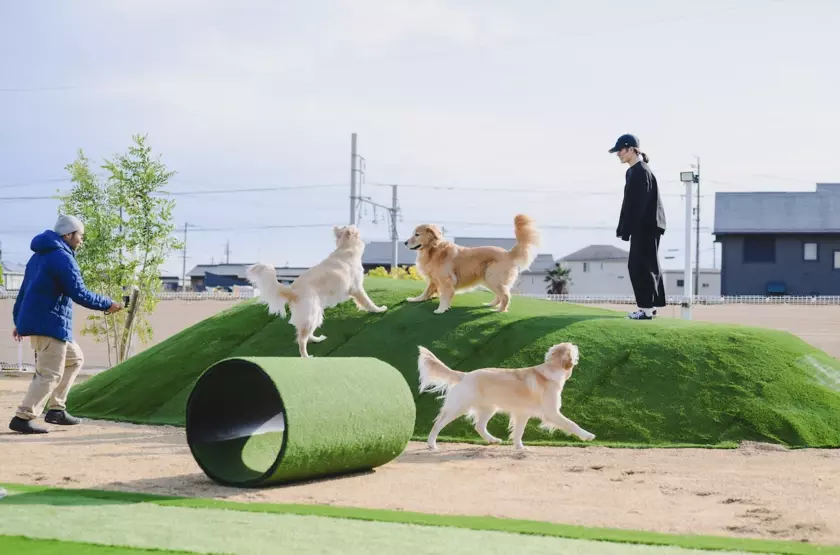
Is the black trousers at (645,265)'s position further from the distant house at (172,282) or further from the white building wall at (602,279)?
the distant house at (172,282)

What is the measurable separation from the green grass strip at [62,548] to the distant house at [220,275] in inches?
3202

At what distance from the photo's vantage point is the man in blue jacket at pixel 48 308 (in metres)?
10.7

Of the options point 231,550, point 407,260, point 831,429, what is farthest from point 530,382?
point 407,260

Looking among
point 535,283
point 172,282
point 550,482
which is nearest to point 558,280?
point 535,283

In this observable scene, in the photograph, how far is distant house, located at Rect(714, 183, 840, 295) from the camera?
47.7 metres

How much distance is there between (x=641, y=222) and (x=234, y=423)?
7010mm

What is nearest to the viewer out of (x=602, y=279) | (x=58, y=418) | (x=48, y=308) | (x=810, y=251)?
(x=48, y=308)

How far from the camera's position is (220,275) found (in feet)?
306

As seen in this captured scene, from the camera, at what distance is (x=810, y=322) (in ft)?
106

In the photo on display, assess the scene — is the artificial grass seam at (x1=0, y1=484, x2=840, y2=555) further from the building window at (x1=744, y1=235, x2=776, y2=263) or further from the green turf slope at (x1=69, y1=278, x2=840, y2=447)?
the building window at (x1=744, y1=235, x2=776, y2=263)

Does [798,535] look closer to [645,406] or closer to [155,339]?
[645,406]

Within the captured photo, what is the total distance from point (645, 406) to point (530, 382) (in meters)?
2.29

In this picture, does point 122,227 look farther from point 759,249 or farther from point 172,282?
point 172,282

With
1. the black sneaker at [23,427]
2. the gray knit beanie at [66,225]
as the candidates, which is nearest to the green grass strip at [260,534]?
the black sneaker at [23,427]
